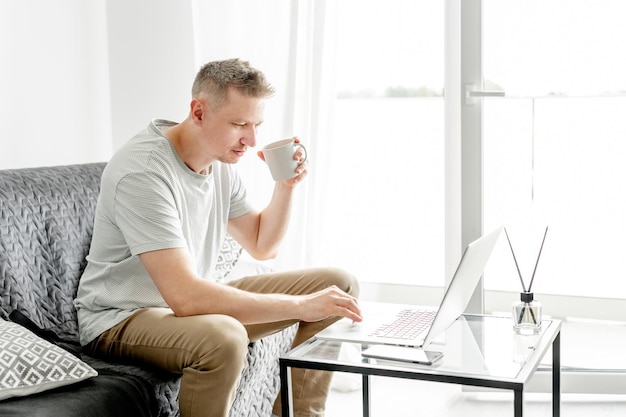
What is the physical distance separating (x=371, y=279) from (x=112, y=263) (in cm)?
136

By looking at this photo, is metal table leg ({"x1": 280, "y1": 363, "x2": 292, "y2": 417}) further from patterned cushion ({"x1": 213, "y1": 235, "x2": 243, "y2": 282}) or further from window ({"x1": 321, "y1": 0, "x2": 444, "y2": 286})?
window ({"x1": 321, "y1": 0, "x2": 444, "y2": 286})

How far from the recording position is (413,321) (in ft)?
6.63

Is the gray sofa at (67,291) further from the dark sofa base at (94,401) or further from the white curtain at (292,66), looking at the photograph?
the white curtain at (292,66)

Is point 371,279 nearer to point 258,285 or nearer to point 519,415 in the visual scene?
point 258,285

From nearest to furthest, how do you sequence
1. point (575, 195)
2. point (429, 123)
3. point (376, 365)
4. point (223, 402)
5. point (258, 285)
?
point (376, 365)
point (223, 402)
point (258, 285)
point (575, 195)
point (429, 123)

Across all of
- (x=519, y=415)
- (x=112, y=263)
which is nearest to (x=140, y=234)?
(x=112, y=263)

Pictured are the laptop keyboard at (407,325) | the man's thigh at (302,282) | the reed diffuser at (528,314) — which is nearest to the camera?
the laptop keyboard at (407,325)

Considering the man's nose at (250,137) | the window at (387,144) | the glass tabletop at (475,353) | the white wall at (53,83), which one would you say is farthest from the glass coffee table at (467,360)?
the white wall at (53,83)

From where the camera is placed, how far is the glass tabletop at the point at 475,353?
169cm

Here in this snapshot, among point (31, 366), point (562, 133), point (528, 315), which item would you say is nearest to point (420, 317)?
point (528, 315)

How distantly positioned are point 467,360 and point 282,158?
2.45ft

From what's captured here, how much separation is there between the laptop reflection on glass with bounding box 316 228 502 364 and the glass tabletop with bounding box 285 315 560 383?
25mm

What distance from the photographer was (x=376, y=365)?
5.64 feet

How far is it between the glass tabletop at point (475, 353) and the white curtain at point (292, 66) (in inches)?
43.5
